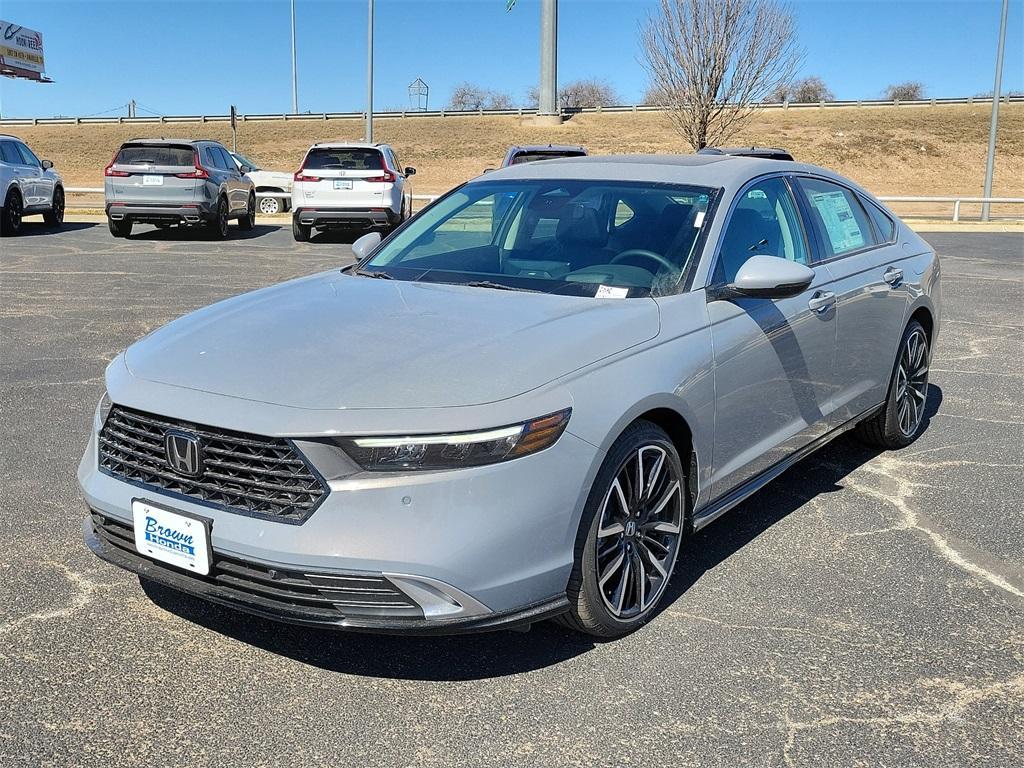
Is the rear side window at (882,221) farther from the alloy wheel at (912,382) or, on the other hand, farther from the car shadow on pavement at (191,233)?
the car shadow on pavement at (191,233)

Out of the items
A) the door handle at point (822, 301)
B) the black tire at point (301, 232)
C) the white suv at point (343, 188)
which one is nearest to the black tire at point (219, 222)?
the black tire at point (301, 232)

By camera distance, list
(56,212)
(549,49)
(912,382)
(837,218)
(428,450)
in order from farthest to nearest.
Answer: (549,49) < (56,212) < (912,382) < (837,218) < (428,450)

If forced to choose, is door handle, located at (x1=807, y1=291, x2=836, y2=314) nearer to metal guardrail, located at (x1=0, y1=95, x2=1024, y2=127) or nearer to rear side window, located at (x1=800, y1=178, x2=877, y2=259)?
rear side window, located at (x1=800, y1=178, x2=877, y2=259)

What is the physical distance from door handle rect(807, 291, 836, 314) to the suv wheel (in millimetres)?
19488

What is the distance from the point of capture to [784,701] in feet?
10.2

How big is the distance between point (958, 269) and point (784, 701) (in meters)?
14.1

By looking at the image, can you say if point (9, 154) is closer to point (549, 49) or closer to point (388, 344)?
point (388, 344)

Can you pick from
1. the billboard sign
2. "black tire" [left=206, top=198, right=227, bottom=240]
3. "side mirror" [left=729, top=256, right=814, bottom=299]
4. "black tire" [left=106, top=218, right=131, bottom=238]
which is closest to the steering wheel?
"side mirror" [left=729, top=256, right=814, bottom=299]

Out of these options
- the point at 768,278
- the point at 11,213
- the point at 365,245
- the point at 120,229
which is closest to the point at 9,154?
the point at 11,213

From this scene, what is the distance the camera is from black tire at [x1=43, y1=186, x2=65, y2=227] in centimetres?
2077

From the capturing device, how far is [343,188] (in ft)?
59.2

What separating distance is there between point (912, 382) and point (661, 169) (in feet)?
7.48

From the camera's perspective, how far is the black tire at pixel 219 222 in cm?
1838

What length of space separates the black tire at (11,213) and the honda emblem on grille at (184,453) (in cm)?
1754
